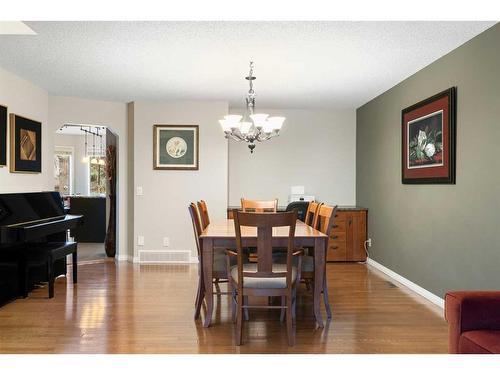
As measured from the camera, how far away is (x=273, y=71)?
4.33 metres

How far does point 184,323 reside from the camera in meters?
3.32

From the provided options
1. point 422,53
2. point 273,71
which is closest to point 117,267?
point 273,71

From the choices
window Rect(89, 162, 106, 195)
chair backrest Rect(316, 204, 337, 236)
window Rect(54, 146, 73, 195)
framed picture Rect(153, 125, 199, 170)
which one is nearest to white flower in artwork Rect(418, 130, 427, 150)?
chair backrest Rect(316, 204, 337, 236)

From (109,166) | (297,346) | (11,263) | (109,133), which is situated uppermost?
(109,133)

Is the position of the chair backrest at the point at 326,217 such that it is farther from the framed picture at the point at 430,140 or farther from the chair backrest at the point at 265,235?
the framed picture at the point at 430,140

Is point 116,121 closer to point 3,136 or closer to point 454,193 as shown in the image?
point 3,136

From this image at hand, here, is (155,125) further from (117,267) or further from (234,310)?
(234,310)

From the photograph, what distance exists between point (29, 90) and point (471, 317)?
4.95m

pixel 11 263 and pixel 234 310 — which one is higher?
pixel 11 263

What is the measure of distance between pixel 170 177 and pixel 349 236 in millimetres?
2603

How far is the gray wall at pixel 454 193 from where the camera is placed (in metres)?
3.13

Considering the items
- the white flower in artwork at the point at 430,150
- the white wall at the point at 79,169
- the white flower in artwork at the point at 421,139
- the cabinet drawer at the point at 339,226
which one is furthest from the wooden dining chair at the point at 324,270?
the white wall at the point at 79,169

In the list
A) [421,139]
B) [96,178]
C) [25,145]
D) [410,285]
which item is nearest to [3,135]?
[25,145]

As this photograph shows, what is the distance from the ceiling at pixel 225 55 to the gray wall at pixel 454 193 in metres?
0.20
